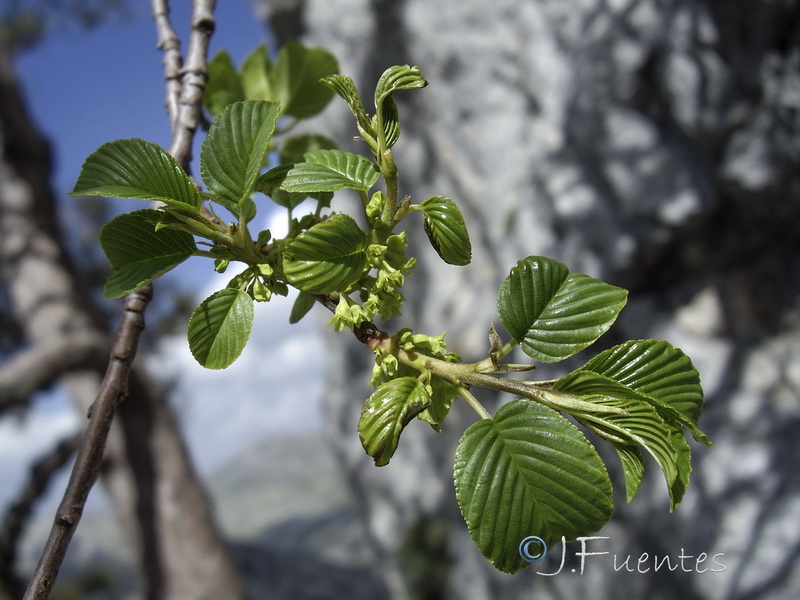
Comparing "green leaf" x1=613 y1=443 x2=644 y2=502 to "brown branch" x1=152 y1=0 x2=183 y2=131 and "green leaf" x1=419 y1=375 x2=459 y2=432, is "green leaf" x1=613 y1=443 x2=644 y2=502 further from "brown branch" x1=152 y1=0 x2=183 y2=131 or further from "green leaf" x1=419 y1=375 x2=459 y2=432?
"brown branch" x1=152 y1=0 x2=183 y2=131

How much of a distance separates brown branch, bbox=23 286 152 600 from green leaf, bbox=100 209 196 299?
29 millimetres

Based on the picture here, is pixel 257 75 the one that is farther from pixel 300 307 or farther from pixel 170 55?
pixel 300 307

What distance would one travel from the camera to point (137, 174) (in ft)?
0.55

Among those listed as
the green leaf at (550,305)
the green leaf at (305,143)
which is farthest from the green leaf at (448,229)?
the green leaf at (305,143)

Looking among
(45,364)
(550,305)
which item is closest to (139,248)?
(550,305)

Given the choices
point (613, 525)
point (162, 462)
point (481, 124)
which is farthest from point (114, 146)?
point (481, 124)

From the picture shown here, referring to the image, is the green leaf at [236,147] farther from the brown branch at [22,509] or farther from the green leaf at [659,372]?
the brown branch at [22,509]

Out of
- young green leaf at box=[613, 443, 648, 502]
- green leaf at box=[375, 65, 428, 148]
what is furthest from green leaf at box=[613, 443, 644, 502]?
green leaf at box=[375, 65, 428, 148]

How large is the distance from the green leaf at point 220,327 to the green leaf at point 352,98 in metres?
0.06

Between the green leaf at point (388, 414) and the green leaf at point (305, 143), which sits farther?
the green leaf at point (305, 143)

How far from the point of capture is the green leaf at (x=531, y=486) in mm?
149

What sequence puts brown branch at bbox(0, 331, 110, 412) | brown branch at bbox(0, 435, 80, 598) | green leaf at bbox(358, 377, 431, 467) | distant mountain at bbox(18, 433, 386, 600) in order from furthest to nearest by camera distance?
distant mountain at bbox(18, 433, 386, 600) < brown branch at bbox(0, 435, 80, 598) < brown branch at bbox(0, 331, 110, 412) < green leaf at bbox(358, 377, 431, 467)

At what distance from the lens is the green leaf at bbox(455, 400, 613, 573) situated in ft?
0.49

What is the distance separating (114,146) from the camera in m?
0.17
